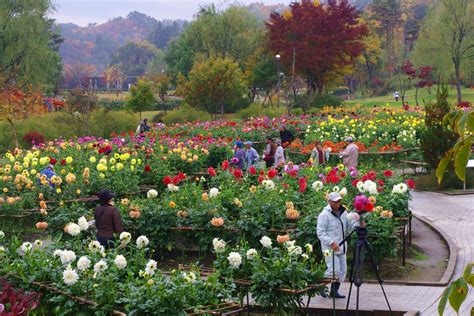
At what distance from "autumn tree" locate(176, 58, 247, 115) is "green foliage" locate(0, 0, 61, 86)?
1003cm

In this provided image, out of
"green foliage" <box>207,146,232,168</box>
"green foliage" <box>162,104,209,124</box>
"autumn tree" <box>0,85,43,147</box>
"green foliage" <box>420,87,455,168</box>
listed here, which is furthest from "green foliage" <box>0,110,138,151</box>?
"green foliage" <box>420,87,455,168</box>

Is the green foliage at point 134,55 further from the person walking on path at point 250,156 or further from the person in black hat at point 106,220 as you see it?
the person in black hat at point 106,220

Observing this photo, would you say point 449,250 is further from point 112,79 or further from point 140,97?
point 112,79

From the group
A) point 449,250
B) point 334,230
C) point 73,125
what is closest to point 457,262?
point 449,250

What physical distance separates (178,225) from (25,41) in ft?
129

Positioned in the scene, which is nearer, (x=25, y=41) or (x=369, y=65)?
(x=25, y=41)

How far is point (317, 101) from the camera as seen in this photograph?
48094 millimetres

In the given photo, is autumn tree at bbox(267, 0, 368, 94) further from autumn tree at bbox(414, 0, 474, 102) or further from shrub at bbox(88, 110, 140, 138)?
shrub at bbox(88, 110, 140, 138)

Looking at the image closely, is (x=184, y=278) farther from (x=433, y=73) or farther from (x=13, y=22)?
(x=433, y=73)

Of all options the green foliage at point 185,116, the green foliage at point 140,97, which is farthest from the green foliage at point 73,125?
the green foliage at point 140,97

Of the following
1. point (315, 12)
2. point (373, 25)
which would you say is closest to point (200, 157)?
point (315, 12)

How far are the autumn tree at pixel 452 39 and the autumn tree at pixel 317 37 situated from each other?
8.72 meters

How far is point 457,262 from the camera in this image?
1154 centimetres

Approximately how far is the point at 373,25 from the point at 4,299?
80636mm
